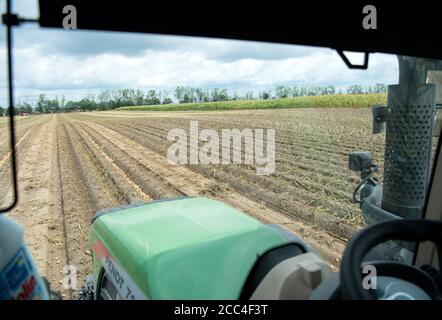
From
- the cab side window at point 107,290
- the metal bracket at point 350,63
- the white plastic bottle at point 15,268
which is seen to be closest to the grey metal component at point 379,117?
the metal bracket at point 350,63

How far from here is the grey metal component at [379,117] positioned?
1.74 m

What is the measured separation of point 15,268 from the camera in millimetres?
892

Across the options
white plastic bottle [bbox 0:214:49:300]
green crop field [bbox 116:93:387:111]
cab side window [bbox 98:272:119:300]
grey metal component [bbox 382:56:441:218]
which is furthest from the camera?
green crop field [bbox 116:93:387:111]

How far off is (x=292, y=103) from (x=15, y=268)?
33.5 m

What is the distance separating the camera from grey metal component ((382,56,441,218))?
163 centimetres

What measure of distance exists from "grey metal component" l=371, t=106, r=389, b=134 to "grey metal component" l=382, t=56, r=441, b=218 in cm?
3

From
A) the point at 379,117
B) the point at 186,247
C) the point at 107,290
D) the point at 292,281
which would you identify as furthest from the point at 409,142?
the point at 107,290

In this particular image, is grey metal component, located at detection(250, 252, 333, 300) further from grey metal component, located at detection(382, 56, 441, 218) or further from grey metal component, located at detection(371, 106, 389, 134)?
grey metal component, located at detection(371, 106, 389, 134)

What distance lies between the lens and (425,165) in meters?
1.68

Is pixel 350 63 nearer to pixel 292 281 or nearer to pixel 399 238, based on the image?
pixel 399 238

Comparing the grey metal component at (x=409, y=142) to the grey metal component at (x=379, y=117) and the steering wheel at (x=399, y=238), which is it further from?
the steering wheel at (x=399, y=238)

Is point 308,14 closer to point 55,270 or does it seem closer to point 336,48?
point 336,48

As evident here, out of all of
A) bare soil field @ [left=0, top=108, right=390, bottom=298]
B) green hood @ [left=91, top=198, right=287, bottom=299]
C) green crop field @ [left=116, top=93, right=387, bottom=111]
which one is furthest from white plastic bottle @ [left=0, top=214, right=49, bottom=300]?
green crop field @ [left=116, top=93, right=387, bottom=111]

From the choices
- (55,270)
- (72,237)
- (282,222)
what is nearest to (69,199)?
(72,237)
